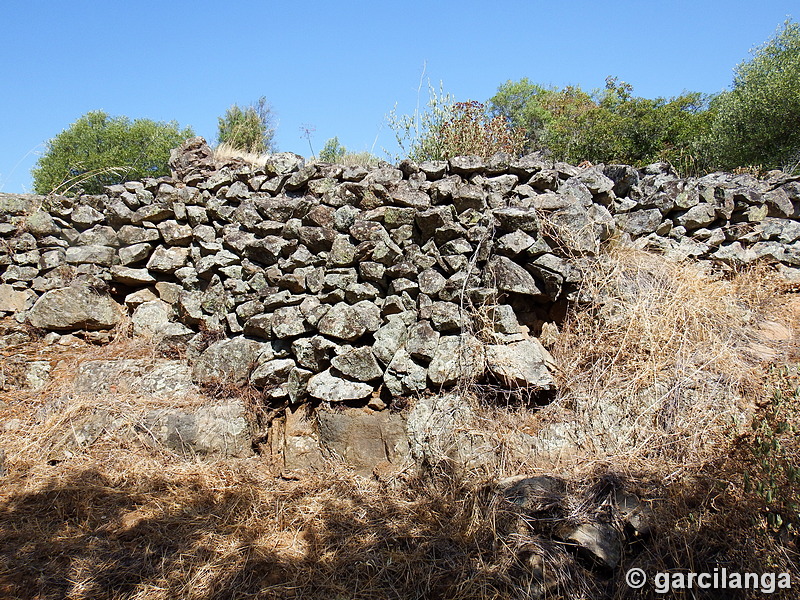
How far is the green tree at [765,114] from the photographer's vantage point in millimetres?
9414

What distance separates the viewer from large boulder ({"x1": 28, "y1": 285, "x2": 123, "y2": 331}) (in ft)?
15.8

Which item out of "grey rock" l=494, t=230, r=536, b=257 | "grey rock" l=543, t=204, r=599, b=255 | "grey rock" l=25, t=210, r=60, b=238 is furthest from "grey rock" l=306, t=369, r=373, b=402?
"grey rock" l=25, t=210, r=60, b=238

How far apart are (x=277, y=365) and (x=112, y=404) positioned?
1.34 metres

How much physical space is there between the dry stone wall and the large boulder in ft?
0.04

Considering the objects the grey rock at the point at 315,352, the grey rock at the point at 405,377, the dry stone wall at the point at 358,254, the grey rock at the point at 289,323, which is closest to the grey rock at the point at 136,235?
the dry stone wall at the point at 358,254

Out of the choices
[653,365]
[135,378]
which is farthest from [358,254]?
[653,365]

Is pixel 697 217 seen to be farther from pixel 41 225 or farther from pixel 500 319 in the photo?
pixel 41 225

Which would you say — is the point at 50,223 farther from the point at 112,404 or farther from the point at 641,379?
the point at 641,379

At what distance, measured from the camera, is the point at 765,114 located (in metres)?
9.62

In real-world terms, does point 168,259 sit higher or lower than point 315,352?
higher

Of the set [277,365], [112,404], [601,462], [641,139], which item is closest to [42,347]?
[112,404]

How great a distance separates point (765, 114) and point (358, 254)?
9.57 metres

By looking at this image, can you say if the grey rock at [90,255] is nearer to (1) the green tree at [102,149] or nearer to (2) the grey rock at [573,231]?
(2) the grey rock at [573,231]

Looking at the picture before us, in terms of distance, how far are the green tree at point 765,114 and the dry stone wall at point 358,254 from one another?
5.58 meters
